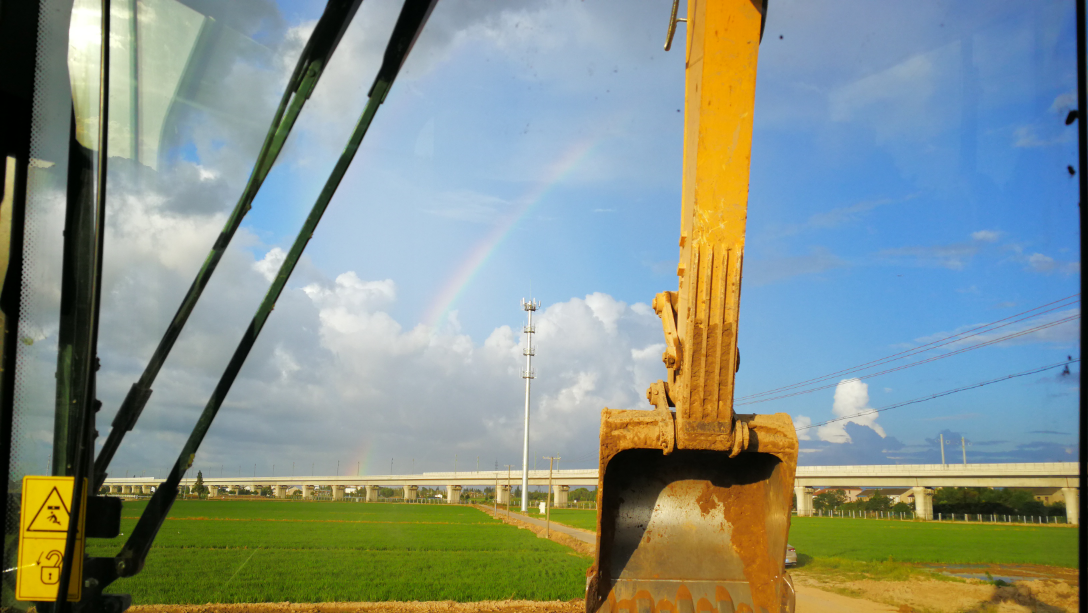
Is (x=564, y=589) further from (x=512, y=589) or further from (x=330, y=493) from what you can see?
(x=330, y=493)

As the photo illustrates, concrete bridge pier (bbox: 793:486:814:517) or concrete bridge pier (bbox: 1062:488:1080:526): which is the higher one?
concrete bridge pier (bbox: 1062:488:1080:526)

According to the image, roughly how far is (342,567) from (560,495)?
84132 millimetres

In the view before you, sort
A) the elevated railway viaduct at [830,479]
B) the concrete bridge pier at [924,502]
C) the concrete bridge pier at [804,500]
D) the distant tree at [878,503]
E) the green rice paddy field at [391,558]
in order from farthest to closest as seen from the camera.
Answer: the distant tree at [878,503] → the concrete bridge pier at [804,500] → the concrete bridge pier at [924,502] → the elevated railway viaduct at [830,479] → the green rice paddy field at [391,558]

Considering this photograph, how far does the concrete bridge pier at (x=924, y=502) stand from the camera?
60.9m

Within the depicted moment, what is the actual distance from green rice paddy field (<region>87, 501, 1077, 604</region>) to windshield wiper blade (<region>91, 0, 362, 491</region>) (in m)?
0.24

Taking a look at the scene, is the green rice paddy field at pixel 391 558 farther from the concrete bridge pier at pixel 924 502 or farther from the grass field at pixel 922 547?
the concrete bridge pier at pixel 924 502

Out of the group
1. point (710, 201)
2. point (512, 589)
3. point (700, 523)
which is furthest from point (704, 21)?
point (512, 589)

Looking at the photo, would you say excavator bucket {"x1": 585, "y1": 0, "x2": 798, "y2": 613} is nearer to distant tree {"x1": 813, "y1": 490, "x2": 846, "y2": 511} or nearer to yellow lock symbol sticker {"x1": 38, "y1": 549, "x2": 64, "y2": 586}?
yellow lock symbol sticker {"x1": 38, "y1": 549, "x2": 64, "y2": 586}

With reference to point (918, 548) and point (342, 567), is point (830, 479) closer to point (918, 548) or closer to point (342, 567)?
point (918, 548)

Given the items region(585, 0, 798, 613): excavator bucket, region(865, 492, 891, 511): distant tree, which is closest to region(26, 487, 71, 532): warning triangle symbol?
region(585, 0, 798, 613): excavator bucket

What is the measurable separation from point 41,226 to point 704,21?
10.3 feet

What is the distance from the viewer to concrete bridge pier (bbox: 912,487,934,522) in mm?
60875

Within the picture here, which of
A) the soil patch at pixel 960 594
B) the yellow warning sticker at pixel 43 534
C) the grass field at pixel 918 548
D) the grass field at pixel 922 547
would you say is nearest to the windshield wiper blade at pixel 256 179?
the yellow warning sticker at pixel 43 534

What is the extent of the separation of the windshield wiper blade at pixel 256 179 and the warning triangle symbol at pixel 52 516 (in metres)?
0.11
